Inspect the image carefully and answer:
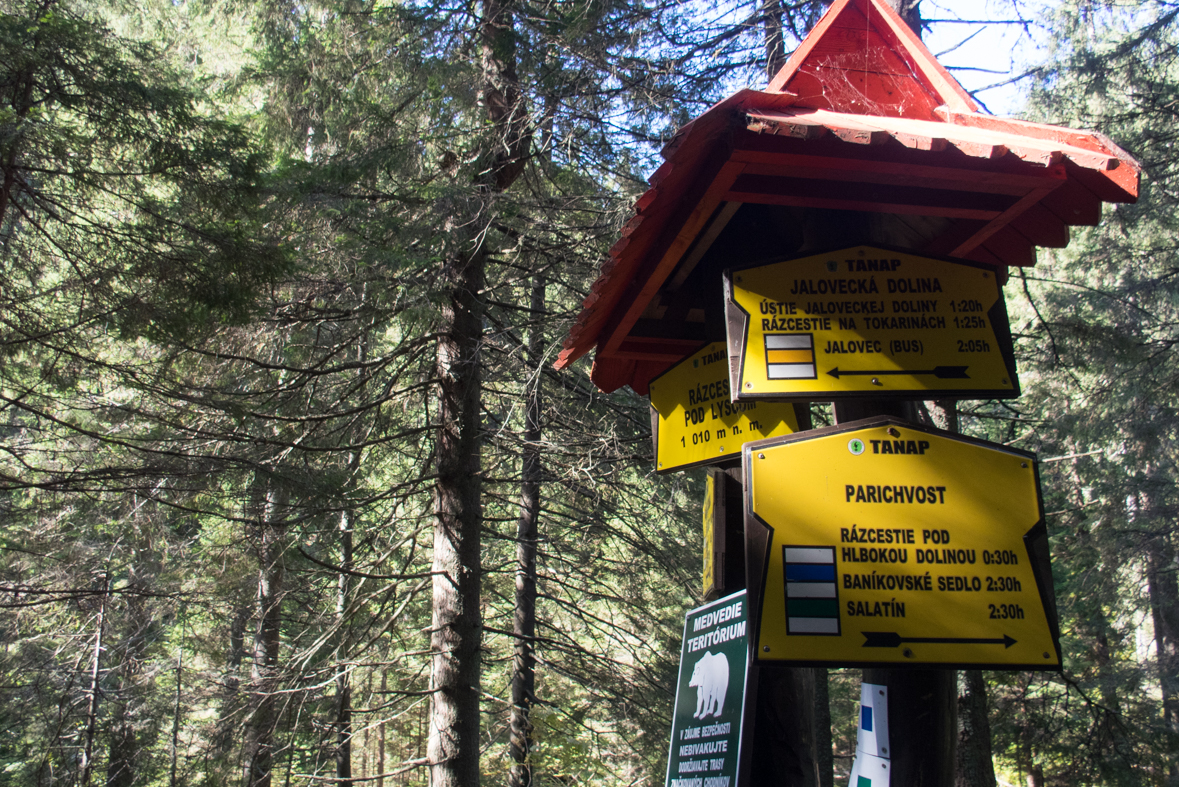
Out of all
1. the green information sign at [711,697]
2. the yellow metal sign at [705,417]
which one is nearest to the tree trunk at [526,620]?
the yellow metal sign at [705,417]

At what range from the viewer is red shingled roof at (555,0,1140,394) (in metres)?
2.37

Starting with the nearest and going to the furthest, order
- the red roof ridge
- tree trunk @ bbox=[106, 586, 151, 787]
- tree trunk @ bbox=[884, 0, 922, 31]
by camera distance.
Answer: the red roof ridge → tree trunk @ bbox=[884, 0, 922, 31] → tree trunk @ bbox=[106, 586, 151, 787]

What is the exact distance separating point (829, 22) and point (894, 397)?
1584 millimetres

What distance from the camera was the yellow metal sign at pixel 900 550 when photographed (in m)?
2.31

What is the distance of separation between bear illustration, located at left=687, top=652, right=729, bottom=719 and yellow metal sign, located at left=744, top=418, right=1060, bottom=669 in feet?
1.97

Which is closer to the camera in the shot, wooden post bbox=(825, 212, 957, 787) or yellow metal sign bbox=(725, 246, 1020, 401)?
wooden post bbox=(825, 212, 957, 787)

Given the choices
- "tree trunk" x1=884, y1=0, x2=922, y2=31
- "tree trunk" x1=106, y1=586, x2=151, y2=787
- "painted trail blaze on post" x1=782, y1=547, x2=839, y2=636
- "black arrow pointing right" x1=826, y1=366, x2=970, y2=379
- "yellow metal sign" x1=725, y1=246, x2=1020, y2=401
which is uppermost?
"tree trunk" x1=884, y1=0, x2=922, y2=31

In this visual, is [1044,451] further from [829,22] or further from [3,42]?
[3,42]

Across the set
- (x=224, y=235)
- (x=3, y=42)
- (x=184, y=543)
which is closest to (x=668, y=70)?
(x=224, y=235)

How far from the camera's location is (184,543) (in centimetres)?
957

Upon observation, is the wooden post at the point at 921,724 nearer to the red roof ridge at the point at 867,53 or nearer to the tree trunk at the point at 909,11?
the red roof ridge at the point at 867,53

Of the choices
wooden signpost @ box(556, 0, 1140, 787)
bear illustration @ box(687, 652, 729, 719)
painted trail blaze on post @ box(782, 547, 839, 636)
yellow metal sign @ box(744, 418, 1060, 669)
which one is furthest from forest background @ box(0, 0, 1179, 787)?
painted trail blaze on post @ box(782, 547, 839, 636)

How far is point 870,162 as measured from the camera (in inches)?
98.3

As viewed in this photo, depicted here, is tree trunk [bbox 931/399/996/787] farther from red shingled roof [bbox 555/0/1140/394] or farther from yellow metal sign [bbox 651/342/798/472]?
red shingled roof [bbox 555/0/1140/394]
